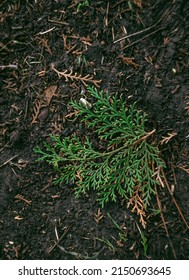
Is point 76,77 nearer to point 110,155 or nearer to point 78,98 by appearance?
point 78,98

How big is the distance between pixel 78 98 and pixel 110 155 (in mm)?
431

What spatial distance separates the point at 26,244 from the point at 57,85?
111 cm

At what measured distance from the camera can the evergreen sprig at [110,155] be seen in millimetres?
2350

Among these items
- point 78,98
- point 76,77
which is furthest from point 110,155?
point 76,77

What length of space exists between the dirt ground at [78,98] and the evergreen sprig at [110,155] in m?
0.07

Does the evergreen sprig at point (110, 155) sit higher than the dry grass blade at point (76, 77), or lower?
lower

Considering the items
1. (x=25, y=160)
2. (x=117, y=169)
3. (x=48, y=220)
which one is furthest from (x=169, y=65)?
(x=48, y=220)

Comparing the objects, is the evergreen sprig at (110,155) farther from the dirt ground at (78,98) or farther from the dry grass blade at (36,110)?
the dry grass blade at (36,110)

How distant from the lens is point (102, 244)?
2459mm

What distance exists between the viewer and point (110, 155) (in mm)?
2398

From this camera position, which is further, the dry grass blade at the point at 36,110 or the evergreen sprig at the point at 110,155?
the dry grass blade at the point at 36,110

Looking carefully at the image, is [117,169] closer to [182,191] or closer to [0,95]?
[182,191]

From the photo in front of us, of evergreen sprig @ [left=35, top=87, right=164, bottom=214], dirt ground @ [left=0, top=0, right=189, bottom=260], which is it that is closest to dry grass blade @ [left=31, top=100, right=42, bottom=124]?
dirt ground @ [left=0, top=0, right=189, bottom=260]

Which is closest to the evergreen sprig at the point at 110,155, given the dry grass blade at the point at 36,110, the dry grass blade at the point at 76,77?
the dry grass blade at the point at 76,77
